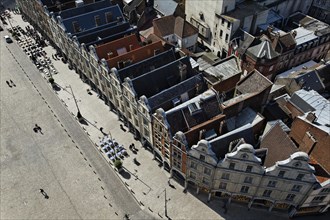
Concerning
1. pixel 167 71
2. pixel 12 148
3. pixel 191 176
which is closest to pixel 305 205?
pixel 191 176

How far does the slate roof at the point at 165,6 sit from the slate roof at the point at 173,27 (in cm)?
857

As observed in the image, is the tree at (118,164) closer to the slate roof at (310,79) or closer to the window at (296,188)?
the window at (296,188)

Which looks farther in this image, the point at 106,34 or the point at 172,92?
the point at 106,34

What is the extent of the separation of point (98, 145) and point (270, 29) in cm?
6620

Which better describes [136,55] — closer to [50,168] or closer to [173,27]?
[173,27]

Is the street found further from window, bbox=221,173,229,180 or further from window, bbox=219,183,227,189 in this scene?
window, bbox=221,173,229,180

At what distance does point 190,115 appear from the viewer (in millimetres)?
63031

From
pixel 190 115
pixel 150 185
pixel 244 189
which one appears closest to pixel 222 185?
pixel 244 189

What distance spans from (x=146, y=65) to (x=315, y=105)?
4240cm

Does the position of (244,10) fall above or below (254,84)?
above

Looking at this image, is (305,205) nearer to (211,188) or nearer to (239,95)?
(211,188)

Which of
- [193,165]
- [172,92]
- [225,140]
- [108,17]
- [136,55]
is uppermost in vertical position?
[108,17]

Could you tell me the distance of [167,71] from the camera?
72.6m

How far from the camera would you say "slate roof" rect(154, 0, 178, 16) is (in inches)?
4225
